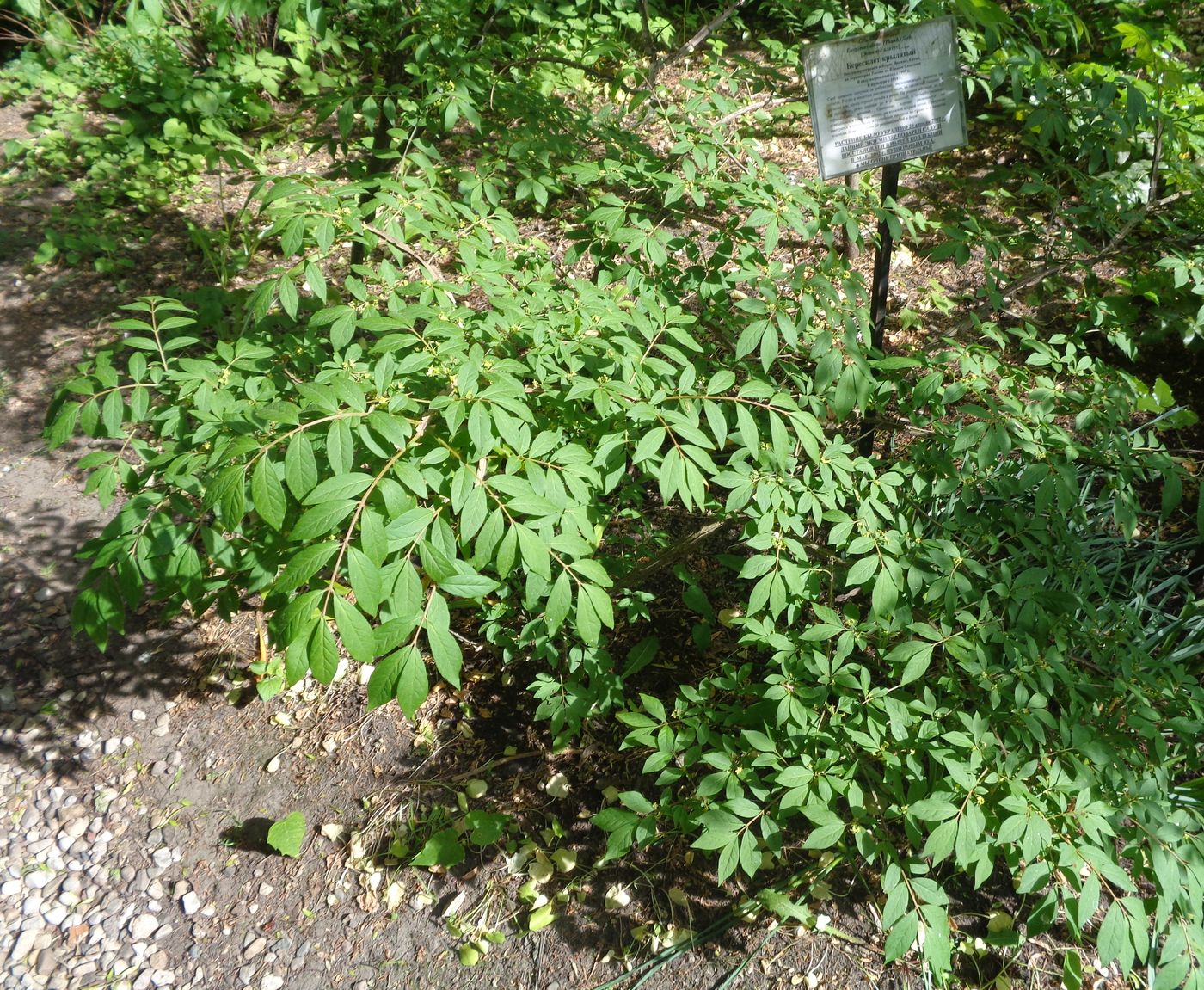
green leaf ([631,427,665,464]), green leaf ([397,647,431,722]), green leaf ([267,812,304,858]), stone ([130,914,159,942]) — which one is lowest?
stone ([130,914,159,942])

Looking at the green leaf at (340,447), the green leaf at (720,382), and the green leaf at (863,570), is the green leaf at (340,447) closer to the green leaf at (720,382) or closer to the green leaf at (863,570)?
the green leaf at (720,382)

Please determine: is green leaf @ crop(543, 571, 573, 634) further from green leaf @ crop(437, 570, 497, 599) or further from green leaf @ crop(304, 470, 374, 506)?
green leaf @ crop(304, 470, 374, 506)

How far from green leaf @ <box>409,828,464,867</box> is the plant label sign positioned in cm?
209

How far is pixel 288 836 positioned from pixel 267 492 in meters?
1.38

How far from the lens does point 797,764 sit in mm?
2021

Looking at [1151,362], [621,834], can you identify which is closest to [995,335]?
[621,834]

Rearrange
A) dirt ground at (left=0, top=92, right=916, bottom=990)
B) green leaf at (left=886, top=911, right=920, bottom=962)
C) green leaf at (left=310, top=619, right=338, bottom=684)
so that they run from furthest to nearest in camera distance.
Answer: dirt ground at (left=0, top=92, right=916, bottom=990)
green leaf at (left=886, top=911, right=920, bottom=962)
green leaf at (left=310, top=619, right=338, bottom=684)

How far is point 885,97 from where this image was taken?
2.29 metres

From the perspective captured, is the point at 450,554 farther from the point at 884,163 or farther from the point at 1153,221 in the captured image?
the point at 1153,221

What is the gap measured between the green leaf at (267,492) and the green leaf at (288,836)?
52.4 inches

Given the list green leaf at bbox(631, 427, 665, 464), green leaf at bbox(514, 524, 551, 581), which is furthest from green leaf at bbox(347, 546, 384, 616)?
green leaf at bbox(631, 427, 665, 464)

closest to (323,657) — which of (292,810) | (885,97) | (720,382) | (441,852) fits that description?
(720,382)

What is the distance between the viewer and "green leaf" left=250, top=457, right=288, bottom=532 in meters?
1.44

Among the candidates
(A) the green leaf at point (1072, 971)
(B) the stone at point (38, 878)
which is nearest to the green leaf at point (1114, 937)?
(A) the green leaf at point (1072, 971)
